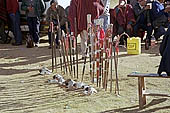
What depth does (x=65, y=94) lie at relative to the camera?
22.5ft

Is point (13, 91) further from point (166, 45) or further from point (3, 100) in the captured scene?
point (166, 45)

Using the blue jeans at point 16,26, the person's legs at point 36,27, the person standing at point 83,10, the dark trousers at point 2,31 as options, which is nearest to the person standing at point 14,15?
the blue jeans at point 16,26

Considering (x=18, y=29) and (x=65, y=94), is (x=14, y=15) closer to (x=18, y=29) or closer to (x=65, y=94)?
(x=18, y=29)

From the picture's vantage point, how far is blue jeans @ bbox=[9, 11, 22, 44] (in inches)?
500

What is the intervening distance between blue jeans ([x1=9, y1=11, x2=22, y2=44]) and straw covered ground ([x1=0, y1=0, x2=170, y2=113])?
306 centimetres

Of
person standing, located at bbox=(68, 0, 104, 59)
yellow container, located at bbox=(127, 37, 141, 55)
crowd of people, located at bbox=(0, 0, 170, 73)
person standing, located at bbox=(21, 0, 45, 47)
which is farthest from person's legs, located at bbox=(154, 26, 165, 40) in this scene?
person standing, located at bbox=(21, 0, 45, 47)

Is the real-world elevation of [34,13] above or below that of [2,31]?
above

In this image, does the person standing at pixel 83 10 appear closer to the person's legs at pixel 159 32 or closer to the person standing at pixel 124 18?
the person standing at pixel 124 18

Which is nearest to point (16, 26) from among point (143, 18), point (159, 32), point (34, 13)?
point (34, 13)

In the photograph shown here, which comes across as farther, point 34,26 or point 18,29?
point 18,29

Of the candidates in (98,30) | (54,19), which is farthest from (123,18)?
(98,30)

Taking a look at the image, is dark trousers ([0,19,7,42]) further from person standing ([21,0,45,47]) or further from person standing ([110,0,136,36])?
person standing ([110,0,136,36])

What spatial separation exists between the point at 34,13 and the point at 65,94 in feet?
19.5

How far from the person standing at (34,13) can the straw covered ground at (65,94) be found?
271cm
